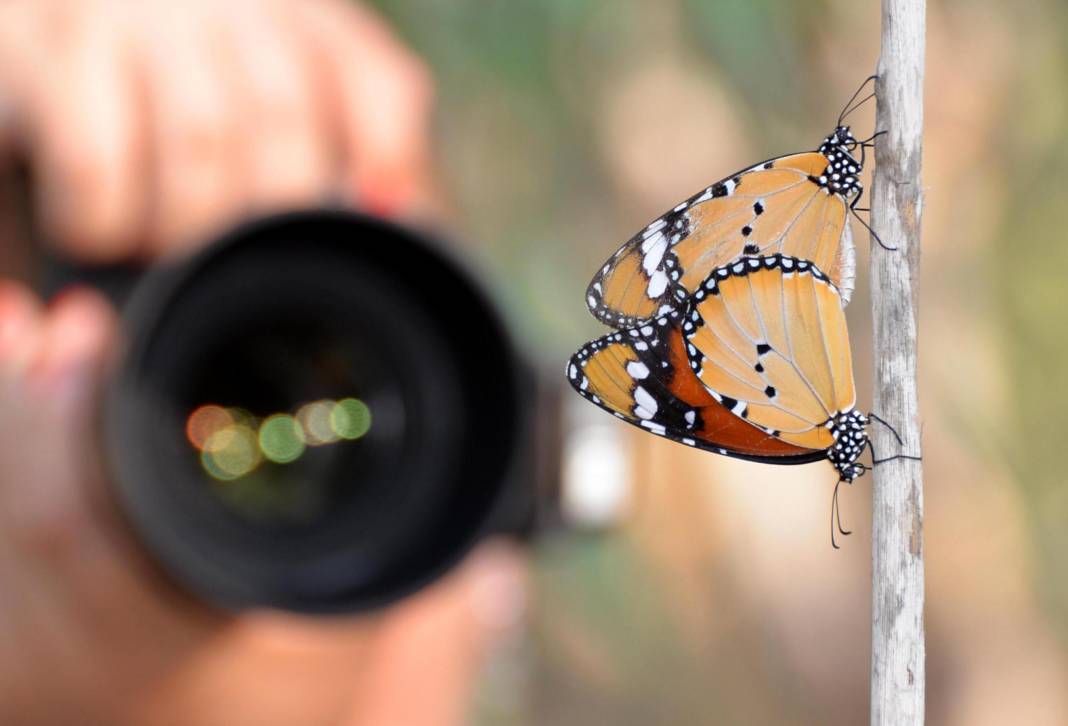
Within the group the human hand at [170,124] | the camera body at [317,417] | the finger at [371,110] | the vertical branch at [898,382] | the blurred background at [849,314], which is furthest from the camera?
the blurred background at [849,314]

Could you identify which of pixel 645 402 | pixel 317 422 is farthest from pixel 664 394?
pixel 317 422

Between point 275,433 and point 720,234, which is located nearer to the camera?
point 720,234

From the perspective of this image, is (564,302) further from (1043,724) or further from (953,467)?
(1043,724)

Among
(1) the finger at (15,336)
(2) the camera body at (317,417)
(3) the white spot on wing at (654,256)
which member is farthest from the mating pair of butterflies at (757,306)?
(1) the finger at (15,336)

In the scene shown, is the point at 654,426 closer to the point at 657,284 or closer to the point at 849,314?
the point at 657,284

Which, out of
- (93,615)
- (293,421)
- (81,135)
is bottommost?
(93,615)

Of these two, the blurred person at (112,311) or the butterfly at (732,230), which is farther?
the blurred person at (112,311)

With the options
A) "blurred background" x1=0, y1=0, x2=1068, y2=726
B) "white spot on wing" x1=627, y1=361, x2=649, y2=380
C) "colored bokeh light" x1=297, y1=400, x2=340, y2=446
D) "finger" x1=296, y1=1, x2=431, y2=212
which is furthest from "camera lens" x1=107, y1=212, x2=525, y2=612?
"white spot on wing" x1=627, y1=361, x2=649, y2=380

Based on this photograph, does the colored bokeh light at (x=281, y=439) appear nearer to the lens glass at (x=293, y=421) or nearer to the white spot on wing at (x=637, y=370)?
the lens glass at (x=293, y=421)

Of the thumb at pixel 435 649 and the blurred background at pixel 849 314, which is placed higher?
the blurred background at pixel 849 314
